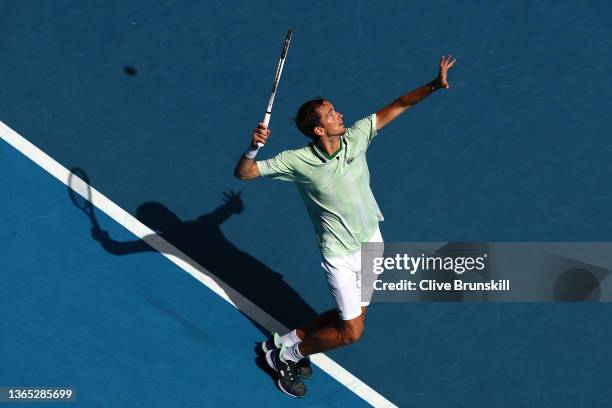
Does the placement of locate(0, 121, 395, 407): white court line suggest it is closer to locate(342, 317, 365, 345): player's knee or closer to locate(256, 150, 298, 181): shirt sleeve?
locate(342, 317, 365, 345): player's knee

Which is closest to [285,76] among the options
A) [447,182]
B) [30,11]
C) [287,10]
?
[287,10]

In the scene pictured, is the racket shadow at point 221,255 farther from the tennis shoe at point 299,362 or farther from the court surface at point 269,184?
the tennis shoe at point 299,362

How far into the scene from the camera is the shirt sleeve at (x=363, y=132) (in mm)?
9008

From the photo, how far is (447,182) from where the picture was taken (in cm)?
1093

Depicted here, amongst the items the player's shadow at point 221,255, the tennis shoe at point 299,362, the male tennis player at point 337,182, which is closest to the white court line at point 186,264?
the player's shadow at point 221,255

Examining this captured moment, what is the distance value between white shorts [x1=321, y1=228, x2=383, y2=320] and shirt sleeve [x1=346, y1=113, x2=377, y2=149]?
96 centimetres

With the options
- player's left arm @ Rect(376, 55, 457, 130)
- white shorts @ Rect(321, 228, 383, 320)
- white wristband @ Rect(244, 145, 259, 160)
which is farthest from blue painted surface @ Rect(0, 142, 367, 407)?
player's left arm @ Rect(376, 55, 457, 130)

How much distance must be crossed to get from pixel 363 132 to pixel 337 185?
611mm

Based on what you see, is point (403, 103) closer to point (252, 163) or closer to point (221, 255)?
point (252, 163)

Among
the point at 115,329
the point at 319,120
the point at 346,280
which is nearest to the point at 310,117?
the point at 319,120

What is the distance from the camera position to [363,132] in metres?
9.08

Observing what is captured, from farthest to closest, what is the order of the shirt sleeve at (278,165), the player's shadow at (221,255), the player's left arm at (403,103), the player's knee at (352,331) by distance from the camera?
1. the player's shadow at (221,255)
2. the player's knee at (352,331)
3. the player's left arm at (403,103)
4. the shirt sleeve at (278,165)

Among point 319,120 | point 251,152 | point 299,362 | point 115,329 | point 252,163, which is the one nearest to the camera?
point 251,152

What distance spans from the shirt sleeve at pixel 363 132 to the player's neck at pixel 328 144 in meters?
0.24
